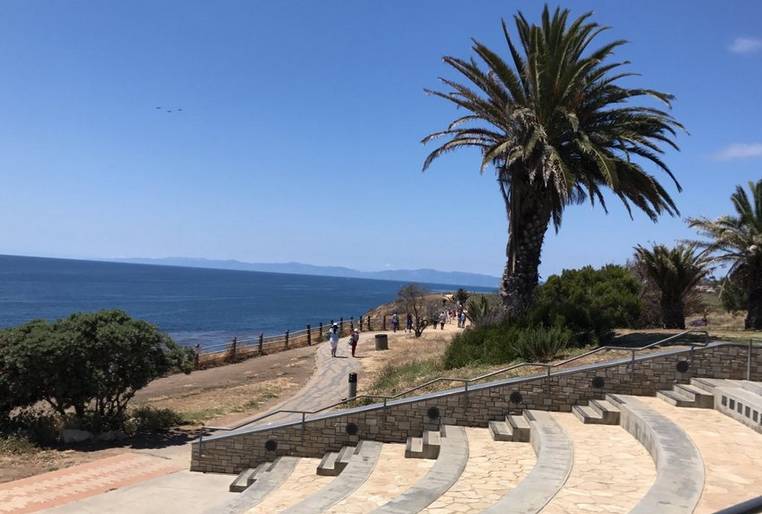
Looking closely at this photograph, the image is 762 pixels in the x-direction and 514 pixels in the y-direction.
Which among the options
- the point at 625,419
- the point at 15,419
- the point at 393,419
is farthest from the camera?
the point at 15,419

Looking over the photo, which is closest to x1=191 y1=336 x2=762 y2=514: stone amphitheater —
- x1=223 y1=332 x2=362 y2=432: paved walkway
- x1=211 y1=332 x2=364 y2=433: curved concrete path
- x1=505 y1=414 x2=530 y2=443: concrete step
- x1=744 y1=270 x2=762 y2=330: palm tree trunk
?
x1=505 y1=414 x2=530 y2=443: concrete step

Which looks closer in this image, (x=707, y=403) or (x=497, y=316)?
(x=707, y=403)

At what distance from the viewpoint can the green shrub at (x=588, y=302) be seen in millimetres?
17109

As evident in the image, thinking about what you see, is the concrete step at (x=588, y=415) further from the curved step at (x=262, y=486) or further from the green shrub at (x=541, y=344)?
the curved step at (x=262, y=486)

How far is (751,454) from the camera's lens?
7.92 m

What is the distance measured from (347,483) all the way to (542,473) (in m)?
3.08

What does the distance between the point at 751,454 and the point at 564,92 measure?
461 inches

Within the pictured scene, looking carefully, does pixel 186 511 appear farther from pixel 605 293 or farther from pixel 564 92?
pixel 605 293

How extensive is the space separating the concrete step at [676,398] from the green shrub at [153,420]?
1223 centimetres

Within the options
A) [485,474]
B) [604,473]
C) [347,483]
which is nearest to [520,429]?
[485,474]

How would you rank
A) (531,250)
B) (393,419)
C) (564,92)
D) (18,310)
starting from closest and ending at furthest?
1. (393,419)
2. (564,92)
3. (531,250)
4. (18,310)

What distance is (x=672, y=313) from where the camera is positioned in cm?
2294

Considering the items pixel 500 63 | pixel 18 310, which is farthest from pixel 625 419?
pixel 18 310

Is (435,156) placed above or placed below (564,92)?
below
